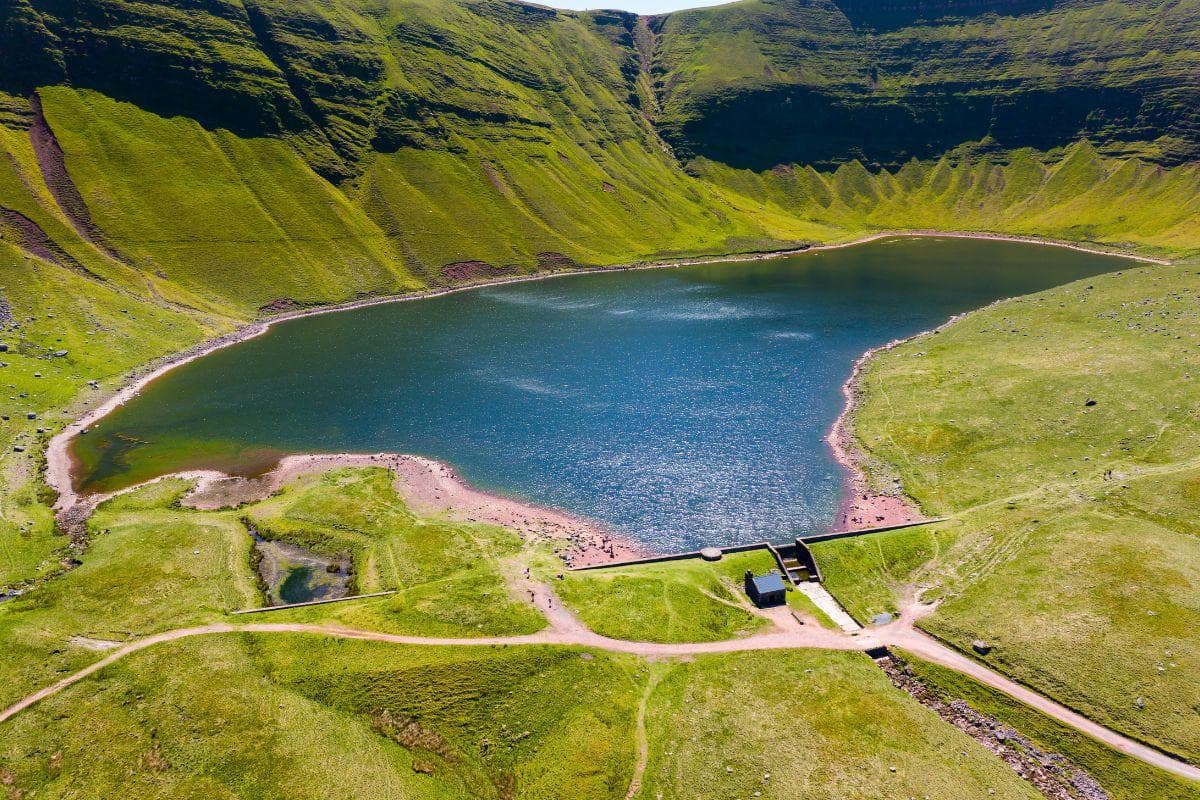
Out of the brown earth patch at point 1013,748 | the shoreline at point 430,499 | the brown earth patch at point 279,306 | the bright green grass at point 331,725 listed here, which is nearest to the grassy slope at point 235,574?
the shoreline at point 430,499

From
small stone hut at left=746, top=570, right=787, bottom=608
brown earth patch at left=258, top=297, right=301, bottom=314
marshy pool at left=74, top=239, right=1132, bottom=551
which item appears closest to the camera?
small stone hut at left=746, top=570, right=787, bottom=608

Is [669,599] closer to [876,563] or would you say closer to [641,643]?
[641,643]

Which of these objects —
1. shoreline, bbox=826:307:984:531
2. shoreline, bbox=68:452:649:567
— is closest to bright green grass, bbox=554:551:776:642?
shoreline, bbox=68:452:649:567

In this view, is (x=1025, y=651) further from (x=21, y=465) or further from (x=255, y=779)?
(x=21, y=465)

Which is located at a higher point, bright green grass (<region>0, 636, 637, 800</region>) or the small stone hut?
the small stone hut

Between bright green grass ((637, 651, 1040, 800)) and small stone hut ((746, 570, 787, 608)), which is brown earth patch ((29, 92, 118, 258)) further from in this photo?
bright green grass ((637, 651, 1040, 800))

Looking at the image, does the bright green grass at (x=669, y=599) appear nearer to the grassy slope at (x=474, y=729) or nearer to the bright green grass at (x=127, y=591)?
the grassy slope at (x=474, y=729)

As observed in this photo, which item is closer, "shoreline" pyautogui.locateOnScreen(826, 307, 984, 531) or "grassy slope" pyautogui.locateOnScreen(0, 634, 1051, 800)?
"grassy slope" pyautogui.locateOnScreen(0, 634, 1051, 800)

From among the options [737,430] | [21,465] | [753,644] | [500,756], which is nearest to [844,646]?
[753,644]
